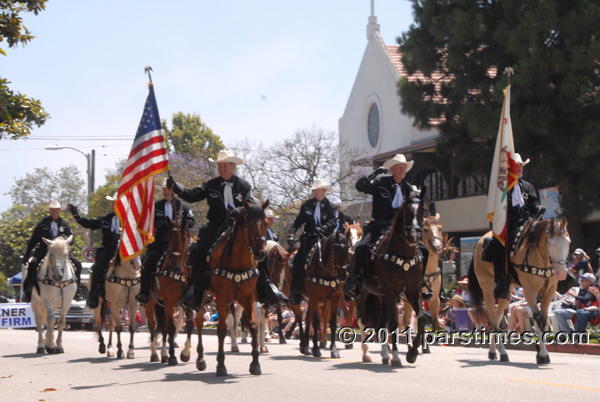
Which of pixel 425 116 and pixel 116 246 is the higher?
pixel 425 116

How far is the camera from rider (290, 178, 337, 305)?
16.4m

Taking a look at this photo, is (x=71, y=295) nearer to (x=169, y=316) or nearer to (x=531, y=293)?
Result: (x=169, y=316)

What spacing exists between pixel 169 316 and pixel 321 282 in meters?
2.89

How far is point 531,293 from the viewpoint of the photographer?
543 inches

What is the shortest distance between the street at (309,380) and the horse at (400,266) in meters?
0.57

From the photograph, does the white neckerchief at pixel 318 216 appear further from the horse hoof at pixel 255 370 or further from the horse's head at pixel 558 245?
the horse hoof at pixel 255 370

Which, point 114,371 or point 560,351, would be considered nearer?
point 114,371

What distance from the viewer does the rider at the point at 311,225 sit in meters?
16.4

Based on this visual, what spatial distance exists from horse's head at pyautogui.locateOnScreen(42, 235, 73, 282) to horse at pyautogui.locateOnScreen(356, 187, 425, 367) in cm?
827

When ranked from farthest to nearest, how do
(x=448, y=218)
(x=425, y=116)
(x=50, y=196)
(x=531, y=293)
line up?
(x=50, y=196) < (x=448, y=218) < (x=425, y=116) < (x=531, y=293)

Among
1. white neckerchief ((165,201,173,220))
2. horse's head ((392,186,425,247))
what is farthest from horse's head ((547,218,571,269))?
white neckerchief ((165,201,173,220))

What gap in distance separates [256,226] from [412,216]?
2.29 metres

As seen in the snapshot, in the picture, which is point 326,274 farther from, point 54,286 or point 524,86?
point 524,86

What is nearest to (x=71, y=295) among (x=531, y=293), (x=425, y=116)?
(x=531, y=293)
